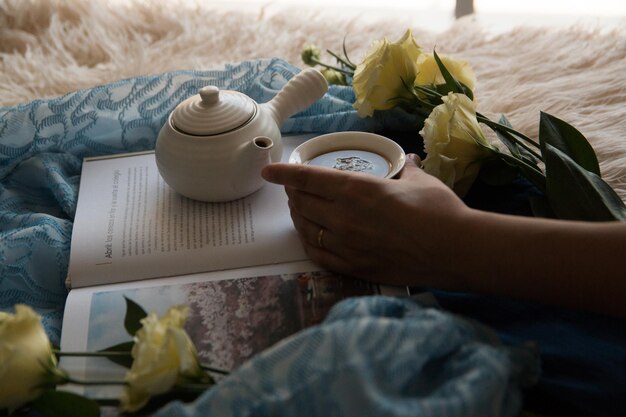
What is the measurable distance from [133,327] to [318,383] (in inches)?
6.5

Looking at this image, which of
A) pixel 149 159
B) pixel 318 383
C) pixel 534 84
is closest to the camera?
pixel 318 383

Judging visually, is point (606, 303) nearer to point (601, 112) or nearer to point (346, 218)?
point (346, 218)

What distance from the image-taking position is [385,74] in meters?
0.67

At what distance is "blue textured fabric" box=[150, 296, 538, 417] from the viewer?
1.27ft

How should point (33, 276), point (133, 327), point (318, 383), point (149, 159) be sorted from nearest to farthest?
point (318, 383)
point (133, 327)
point (33, 276)
point (149, 159)

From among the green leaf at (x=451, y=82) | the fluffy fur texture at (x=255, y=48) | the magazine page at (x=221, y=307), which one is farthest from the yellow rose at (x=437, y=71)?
the magazine page at (x=221, y=307)

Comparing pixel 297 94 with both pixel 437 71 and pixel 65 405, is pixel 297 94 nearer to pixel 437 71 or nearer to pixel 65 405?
pixel 437 71

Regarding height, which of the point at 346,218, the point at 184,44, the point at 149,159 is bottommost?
the point at 346,218

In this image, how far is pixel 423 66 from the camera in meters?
0.69

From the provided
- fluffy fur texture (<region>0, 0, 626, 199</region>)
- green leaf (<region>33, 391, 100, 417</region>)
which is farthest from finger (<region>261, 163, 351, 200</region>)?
fluffy fur texture (<region>0, 0, 626, 199</region>)

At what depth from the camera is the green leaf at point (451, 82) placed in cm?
67

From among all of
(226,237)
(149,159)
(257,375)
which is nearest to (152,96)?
(149,159)

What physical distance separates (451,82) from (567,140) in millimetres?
117

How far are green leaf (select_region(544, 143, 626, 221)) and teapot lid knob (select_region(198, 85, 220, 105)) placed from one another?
10.9 inches
